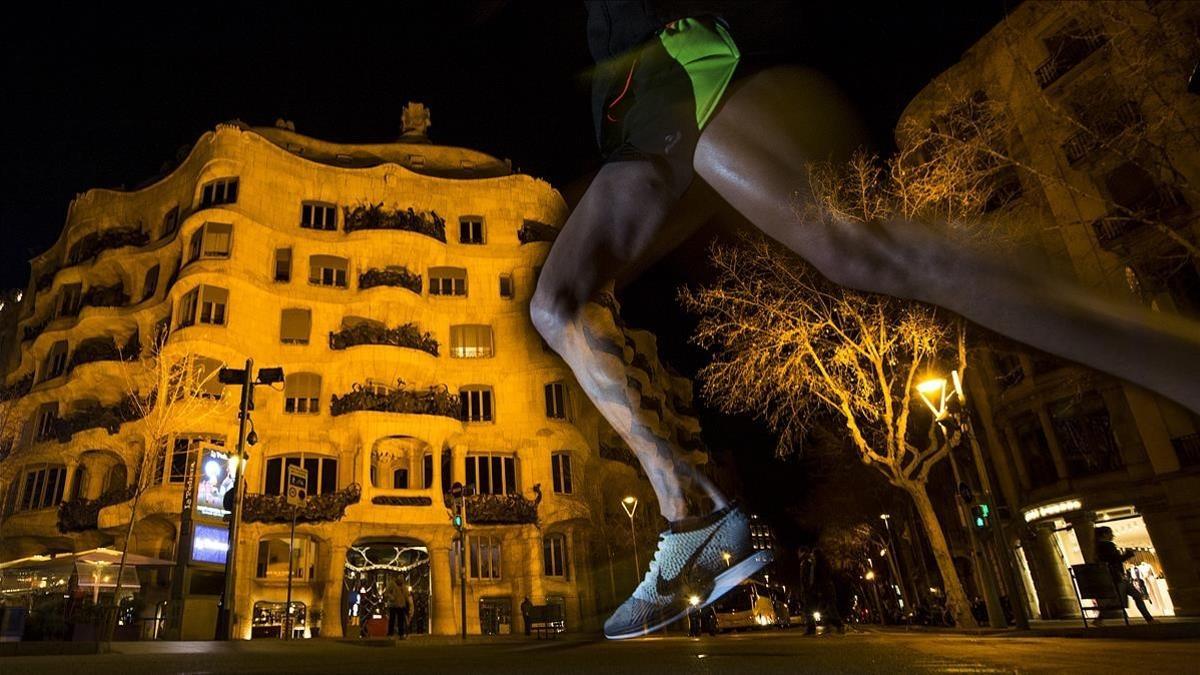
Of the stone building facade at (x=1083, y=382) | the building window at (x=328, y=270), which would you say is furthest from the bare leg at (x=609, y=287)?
the building window at (x=328, y=270)

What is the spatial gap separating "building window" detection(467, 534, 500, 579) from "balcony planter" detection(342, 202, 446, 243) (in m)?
13.6

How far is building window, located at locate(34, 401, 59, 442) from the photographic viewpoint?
105 feet

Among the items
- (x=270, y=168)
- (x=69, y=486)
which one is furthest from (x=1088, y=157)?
(x=69, y=486)

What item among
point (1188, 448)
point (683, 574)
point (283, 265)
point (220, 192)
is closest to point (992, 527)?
point (1188, 448)

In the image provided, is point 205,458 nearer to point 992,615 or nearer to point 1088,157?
point 992,615

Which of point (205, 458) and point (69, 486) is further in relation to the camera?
point (69, 486)

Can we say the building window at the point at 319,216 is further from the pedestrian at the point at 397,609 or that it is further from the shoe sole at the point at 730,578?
the shoe sole at the point at 730,578

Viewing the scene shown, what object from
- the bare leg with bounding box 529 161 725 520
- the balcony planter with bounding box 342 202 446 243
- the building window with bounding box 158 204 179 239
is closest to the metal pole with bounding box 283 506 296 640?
the balcony planter with bounding box 342 202 446 243

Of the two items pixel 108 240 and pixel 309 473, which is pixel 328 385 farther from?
pixel 108 240

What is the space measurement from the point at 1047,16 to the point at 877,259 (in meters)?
31.5

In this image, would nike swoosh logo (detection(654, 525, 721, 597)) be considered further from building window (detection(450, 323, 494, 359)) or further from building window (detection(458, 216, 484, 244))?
building window (detection(458, 216, 484, 244))

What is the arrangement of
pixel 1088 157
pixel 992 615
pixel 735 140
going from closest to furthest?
1. pixel 735 140
2. pixel 992 615
3. pixel 1088 157

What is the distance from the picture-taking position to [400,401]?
97.9 feet

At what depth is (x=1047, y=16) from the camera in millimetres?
26953
